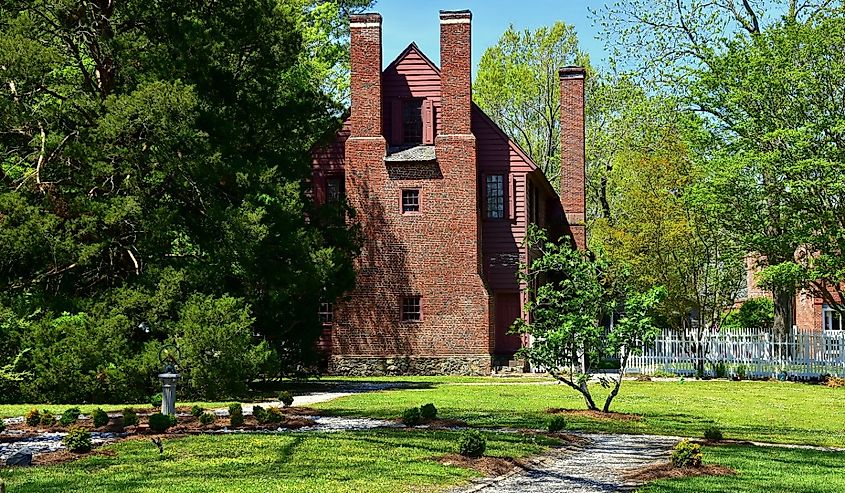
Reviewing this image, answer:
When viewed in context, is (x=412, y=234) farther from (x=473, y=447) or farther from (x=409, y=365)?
(x=473, y=447)

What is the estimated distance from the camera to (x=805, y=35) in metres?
31.6

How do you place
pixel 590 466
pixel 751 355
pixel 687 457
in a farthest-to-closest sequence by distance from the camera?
1. pixel 751 355
2. pixel 590 466
3. pixel 687 457

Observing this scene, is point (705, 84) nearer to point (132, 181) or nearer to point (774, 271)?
point (774, 271)

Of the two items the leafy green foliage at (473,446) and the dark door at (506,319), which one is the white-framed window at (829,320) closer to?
the dark door at (506,319)

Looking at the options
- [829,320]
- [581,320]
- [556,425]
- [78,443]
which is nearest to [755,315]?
[829,320]

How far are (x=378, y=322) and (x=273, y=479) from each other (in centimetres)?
2266

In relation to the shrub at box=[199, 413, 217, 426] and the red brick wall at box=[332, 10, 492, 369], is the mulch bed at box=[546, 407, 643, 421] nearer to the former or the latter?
the shrub at box=[199, 413, 217, 426]

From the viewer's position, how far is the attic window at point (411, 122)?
34.6 meters

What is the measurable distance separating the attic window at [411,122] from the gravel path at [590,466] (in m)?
20.2

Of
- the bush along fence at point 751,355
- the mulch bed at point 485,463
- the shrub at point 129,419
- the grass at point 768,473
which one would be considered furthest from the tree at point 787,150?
the shrub at point 129,419

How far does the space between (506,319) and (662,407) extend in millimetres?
14379

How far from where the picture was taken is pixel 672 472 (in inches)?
455

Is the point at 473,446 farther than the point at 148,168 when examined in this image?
No

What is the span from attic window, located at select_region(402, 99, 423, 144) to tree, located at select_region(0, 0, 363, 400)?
284 inches
